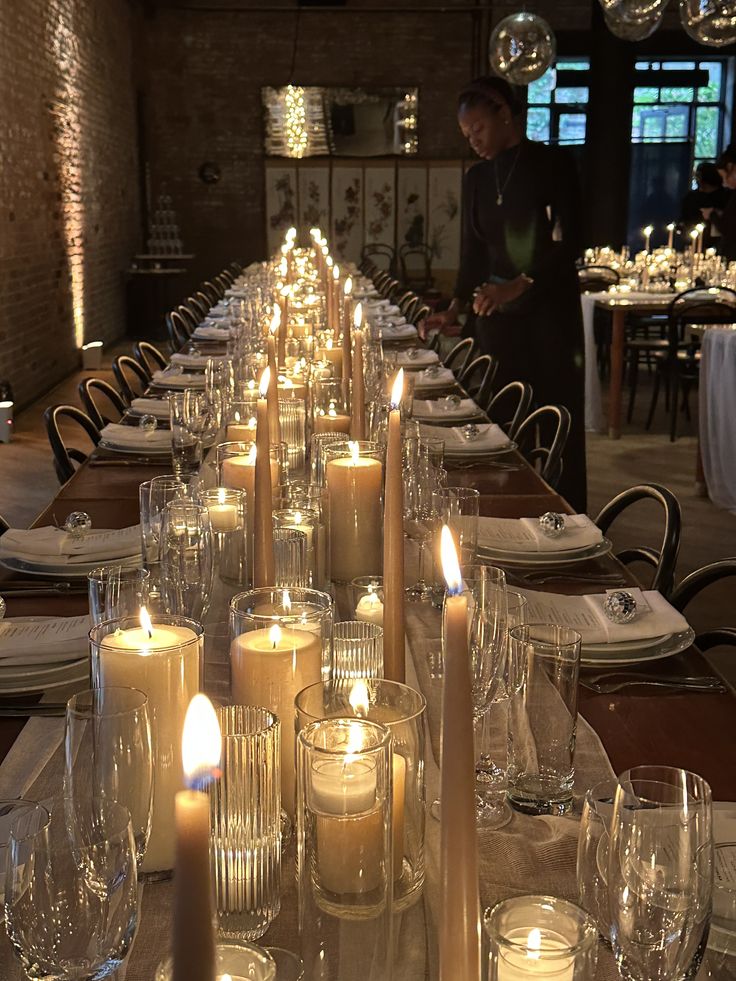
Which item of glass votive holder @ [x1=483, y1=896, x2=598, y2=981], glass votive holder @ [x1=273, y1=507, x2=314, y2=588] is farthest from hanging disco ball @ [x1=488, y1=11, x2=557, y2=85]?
glass votive holder @ [x1=483, y1=896, x2=598, y2=981]

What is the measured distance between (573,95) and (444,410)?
41.4 feet

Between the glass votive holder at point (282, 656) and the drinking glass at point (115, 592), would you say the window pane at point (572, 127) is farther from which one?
the glass votive holder at point (282, 656)

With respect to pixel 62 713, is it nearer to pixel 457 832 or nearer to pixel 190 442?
pixel 457 832

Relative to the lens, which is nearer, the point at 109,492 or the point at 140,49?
the point at 109,492

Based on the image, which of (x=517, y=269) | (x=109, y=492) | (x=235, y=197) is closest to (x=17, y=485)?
(x=517, y=269)

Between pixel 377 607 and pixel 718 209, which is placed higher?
pixel 718 209

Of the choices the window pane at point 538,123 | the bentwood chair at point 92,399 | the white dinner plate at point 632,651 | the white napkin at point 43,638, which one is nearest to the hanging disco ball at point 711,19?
the bentwood chair at point 92,399

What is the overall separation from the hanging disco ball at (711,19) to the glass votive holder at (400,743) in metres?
5.42

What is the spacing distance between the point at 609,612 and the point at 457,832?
3.95ft

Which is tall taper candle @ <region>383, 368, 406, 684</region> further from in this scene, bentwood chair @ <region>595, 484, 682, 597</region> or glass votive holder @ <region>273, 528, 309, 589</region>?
bentwood chair @ <region>595, 484, 682, 597</region>

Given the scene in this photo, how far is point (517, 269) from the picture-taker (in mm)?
5004

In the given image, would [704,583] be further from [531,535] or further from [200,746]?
[200,746]

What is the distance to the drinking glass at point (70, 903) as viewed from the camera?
82cm

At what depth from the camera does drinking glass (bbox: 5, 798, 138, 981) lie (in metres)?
0.82
